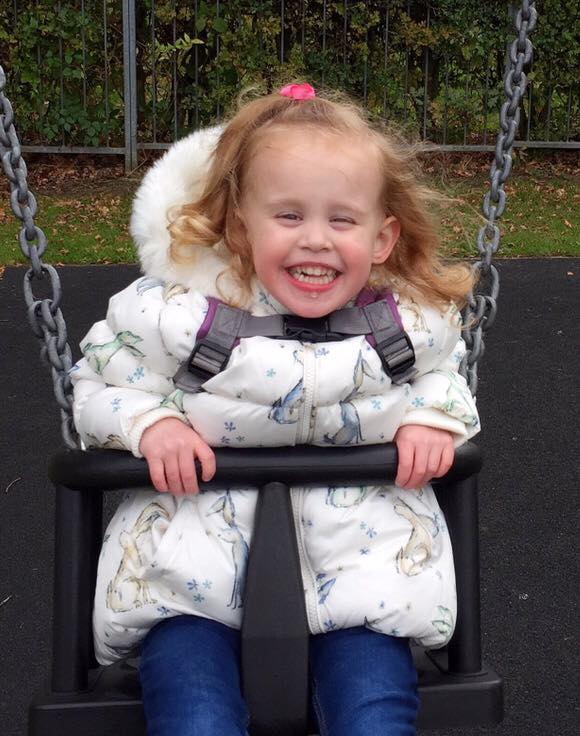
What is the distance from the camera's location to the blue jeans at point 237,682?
5.23 feet

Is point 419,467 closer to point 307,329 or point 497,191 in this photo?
point 307,329

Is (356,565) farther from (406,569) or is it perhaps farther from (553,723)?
(553,723)

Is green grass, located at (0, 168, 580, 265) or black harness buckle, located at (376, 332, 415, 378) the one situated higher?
black harness buckle, located at (376, 332, 415, 378)

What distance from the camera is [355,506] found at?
68.4 inches

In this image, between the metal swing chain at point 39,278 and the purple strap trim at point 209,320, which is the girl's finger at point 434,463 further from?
the metal swing chain at point 39,278

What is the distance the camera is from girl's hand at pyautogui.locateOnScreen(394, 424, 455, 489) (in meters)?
1.71

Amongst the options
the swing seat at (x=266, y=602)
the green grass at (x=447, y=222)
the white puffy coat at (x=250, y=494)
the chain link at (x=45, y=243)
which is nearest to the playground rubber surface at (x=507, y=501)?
the green grass at (x=447, y=222)

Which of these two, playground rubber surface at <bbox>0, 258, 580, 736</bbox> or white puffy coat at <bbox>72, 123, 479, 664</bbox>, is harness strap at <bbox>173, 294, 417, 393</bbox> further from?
playground rubber surface at <bbox>0, 258, 580, 736</bbox>

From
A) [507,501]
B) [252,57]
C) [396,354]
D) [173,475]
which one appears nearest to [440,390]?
[396,354]

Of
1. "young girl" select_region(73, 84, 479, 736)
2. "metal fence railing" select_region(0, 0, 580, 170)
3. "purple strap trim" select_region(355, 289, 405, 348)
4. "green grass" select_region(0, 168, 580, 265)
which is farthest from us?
"metal fence railing" select_region(0, 0, 580, 170)

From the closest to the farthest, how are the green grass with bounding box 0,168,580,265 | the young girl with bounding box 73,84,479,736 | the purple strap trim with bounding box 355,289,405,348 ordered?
the young girl with bounding box 73,84,479,736
the purple strap trim with bounding box 355,289,405,348
the green grass with bounding box 0,168,580,265

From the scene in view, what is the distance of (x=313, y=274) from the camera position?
1.74m

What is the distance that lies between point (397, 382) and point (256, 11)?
7.29 m

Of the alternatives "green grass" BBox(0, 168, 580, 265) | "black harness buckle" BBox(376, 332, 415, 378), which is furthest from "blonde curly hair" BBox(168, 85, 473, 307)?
"green grass" BBox(0, 168, 580, 265)
